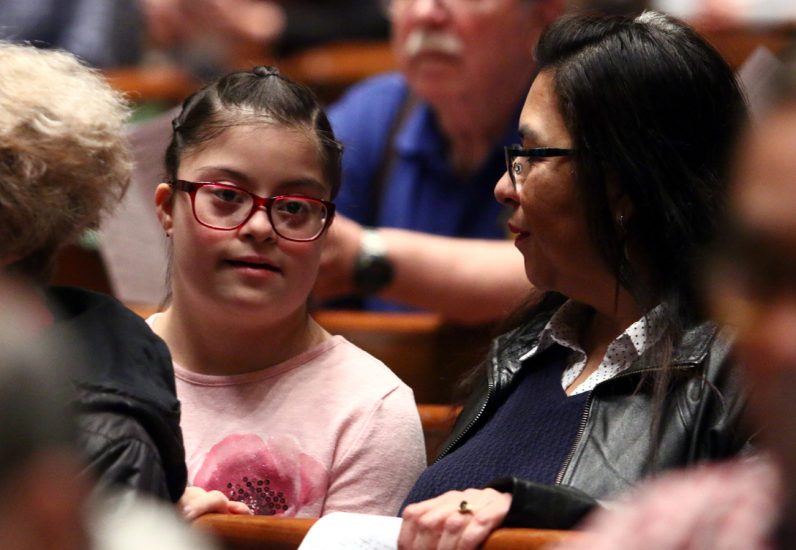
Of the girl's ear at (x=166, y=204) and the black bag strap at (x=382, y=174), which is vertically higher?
the girl's ear at (x=166, y=204)

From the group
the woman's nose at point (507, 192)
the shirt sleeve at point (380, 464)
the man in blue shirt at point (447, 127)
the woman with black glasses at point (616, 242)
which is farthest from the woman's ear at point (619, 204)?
the man in blue shirt at point (447, 127)

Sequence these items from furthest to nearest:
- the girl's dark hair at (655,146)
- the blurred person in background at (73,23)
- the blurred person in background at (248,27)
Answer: the blurred person in background at (248,27), the blurred person in background at (73,23), the girl's dark hair at (655,146)

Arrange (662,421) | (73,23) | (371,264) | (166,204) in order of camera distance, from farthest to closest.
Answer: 1. (73,23)
2. (371,264)
3. (166,204)
4. (662,421)

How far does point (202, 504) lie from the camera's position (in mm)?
1337

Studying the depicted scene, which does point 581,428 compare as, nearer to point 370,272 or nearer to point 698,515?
point 698,515

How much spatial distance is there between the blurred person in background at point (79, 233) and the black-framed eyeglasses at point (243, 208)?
88 millimetres

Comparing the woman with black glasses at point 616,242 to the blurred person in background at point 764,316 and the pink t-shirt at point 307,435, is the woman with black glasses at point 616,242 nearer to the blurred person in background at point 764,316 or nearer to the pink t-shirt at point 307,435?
the pink t-shirt at point 307,435

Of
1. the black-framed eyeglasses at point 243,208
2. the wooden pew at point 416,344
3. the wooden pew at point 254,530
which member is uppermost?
the black-framed eyeglasses at point 243,208

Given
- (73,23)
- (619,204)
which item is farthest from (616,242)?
(73,23)

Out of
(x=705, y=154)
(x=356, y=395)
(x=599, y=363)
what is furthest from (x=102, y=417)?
(x=705, y=154)

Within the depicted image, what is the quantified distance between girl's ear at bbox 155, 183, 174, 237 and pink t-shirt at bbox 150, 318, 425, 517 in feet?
0.56

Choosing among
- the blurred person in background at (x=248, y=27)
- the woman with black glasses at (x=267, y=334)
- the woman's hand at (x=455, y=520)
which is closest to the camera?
the woman's hand at (x=455, y=520)

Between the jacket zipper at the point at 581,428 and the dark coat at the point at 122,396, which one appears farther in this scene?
the jacket zipper at the point at 581,428

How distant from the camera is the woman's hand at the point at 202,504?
4.34 feet
